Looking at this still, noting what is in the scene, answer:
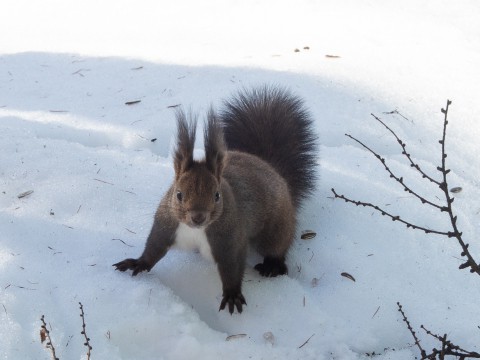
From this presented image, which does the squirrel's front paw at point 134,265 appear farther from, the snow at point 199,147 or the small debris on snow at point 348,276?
the small debris on snow at point 348,276

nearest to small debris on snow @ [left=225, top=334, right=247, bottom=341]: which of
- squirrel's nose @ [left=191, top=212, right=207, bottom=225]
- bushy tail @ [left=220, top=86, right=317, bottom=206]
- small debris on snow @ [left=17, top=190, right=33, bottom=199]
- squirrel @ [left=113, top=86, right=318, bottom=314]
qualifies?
squirrel @ [left=113, top=86, right=318, bottom=314]

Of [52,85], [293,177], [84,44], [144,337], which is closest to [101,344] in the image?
[144,337]

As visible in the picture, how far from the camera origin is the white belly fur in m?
2.58

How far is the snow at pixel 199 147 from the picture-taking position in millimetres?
2482

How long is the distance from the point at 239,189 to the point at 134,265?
54 centimetres

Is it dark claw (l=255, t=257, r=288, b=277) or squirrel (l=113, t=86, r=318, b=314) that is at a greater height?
squirrel (l=113, t=86, r=318, b=314)

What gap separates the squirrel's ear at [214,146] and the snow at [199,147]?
1.64 ft

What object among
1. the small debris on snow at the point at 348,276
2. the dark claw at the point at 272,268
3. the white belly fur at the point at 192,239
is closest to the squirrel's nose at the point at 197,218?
the white belly fur at the point at 192,239

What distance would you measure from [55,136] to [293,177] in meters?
1.48

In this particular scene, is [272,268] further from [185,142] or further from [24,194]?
[24,194]

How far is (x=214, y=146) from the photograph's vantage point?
2508 mm

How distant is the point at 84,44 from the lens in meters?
5.35

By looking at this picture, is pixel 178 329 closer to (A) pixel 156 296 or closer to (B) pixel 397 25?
(A) pixel 156 296

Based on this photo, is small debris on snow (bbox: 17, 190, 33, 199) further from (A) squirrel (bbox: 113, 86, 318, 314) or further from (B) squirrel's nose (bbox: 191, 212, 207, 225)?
(B) squirrel's nose (bbox: 191, 212, 207, 225)
